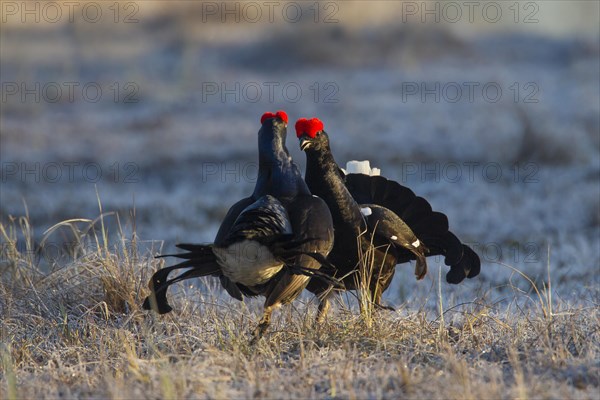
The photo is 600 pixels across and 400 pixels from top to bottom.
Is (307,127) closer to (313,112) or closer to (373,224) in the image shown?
(373,224)

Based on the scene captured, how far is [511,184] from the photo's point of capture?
8.79m

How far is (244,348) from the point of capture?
3246mm

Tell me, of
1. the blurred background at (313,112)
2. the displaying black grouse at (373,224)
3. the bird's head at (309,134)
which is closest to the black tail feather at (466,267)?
the displaying black grouse at (373,224)

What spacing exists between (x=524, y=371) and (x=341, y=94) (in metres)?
11.0

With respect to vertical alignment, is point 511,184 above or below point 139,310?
below

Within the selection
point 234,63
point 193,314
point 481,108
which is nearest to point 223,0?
point 234,63

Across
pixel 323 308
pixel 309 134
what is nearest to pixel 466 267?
pixel 323 308

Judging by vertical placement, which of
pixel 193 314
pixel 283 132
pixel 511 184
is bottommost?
pixel 511 184

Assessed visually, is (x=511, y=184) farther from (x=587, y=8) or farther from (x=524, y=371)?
(x=587, y=8)

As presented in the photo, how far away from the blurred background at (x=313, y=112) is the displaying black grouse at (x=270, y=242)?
0.81m

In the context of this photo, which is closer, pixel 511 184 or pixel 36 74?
pixel 511 184

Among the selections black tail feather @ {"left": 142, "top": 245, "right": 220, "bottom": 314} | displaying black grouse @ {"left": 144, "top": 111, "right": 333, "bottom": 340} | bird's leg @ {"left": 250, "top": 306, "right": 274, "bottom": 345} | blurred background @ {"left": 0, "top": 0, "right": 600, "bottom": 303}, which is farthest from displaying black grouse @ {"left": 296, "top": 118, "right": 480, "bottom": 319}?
blurred background @ {"left": 0, "top": 0, "right": 600, "bottom": 303}

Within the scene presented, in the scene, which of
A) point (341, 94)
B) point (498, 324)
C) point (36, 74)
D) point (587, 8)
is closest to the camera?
point (498, 324)

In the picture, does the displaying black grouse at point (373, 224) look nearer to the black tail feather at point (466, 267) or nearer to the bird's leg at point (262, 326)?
the black tail feather at point (466, 267)
